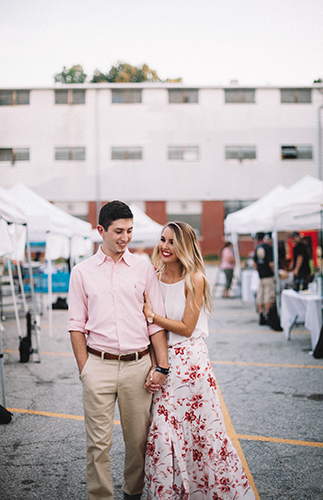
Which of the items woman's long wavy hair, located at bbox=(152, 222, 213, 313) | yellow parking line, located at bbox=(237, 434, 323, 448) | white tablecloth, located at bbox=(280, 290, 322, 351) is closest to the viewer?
woman's long wavy hair, located at bbox=(152, 222, 213, 313)

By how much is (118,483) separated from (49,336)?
5915mm

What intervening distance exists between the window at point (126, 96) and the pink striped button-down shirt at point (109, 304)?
26633mm

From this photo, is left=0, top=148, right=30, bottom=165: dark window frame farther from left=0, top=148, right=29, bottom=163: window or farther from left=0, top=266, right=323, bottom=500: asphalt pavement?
left=0, top=266, right=323, bottom=500: asphalt pavement

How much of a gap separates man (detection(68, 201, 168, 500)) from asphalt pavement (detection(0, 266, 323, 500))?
79 cm

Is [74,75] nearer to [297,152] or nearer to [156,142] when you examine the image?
[156,142]

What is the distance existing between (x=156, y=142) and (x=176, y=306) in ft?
85.1

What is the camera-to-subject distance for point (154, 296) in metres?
2.66

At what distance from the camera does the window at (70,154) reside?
27688 millimetres

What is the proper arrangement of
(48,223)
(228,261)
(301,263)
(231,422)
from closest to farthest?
(231,422) < (48,223) < (301,263) < (228,261)

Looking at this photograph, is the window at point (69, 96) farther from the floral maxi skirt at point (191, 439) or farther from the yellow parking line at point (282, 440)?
the floral maxi skirt at point (191, 439)

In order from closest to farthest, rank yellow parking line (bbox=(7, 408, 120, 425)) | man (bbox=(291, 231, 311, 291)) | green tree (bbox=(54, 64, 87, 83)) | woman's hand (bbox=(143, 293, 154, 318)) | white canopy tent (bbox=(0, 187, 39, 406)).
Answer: woman's hand (bbox=(143, 293, 154, 318)), yellow parking line (bbox=(7, 408, 120, 425)), white canopy tent (bbox=(0, 187, 39, 406)), man (bbox=(291, 231, 311, 291)), green tree (bbox=(54, 64, 87, 83))

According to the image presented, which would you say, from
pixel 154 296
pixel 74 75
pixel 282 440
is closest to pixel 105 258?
pixel 154 296

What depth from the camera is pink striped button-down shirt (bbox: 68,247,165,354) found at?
251cm

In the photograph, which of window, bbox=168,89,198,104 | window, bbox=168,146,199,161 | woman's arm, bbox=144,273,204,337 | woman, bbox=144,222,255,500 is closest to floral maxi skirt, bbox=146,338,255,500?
woman, bbox=144,222,255,500
